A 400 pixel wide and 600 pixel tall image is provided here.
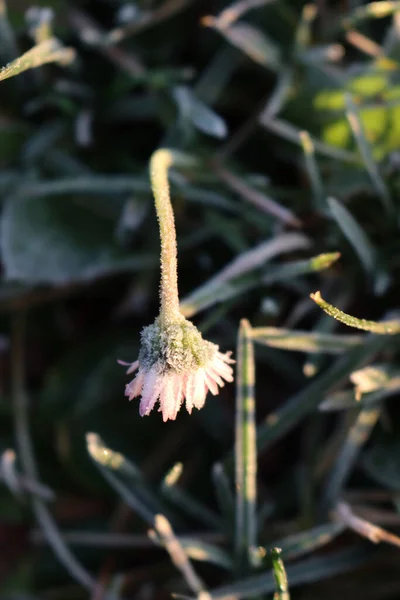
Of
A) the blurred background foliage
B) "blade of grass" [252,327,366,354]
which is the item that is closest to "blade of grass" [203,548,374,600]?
the blurred background foliage

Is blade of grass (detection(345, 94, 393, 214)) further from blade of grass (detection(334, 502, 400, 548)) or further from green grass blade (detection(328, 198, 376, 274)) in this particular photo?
blade of grass (detection(334, 502, 400, 548))

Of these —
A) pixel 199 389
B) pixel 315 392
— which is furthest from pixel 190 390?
pixel 315 392

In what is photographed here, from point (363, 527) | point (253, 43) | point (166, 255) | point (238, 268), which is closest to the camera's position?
point (166, 255)

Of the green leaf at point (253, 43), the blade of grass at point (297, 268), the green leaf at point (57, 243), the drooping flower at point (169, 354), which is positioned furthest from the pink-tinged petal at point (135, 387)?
the green leaf at point (253, 43)

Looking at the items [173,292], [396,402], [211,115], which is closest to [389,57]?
[211,115]

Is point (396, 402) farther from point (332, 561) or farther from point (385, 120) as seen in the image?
point (385, 120)

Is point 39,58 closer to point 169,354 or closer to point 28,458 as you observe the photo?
point 169,354

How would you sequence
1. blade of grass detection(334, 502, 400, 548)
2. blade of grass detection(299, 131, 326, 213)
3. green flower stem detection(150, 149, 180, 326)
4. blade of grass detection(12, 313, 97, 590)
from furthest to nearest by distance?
blade of grass detection(12, 313, 97, 590)
blade of grass detection(299, 131, 326, 213)
blade of grass detection(334, 502, 400, 548)
green flower stem detection(150, 149, 180, 326)
